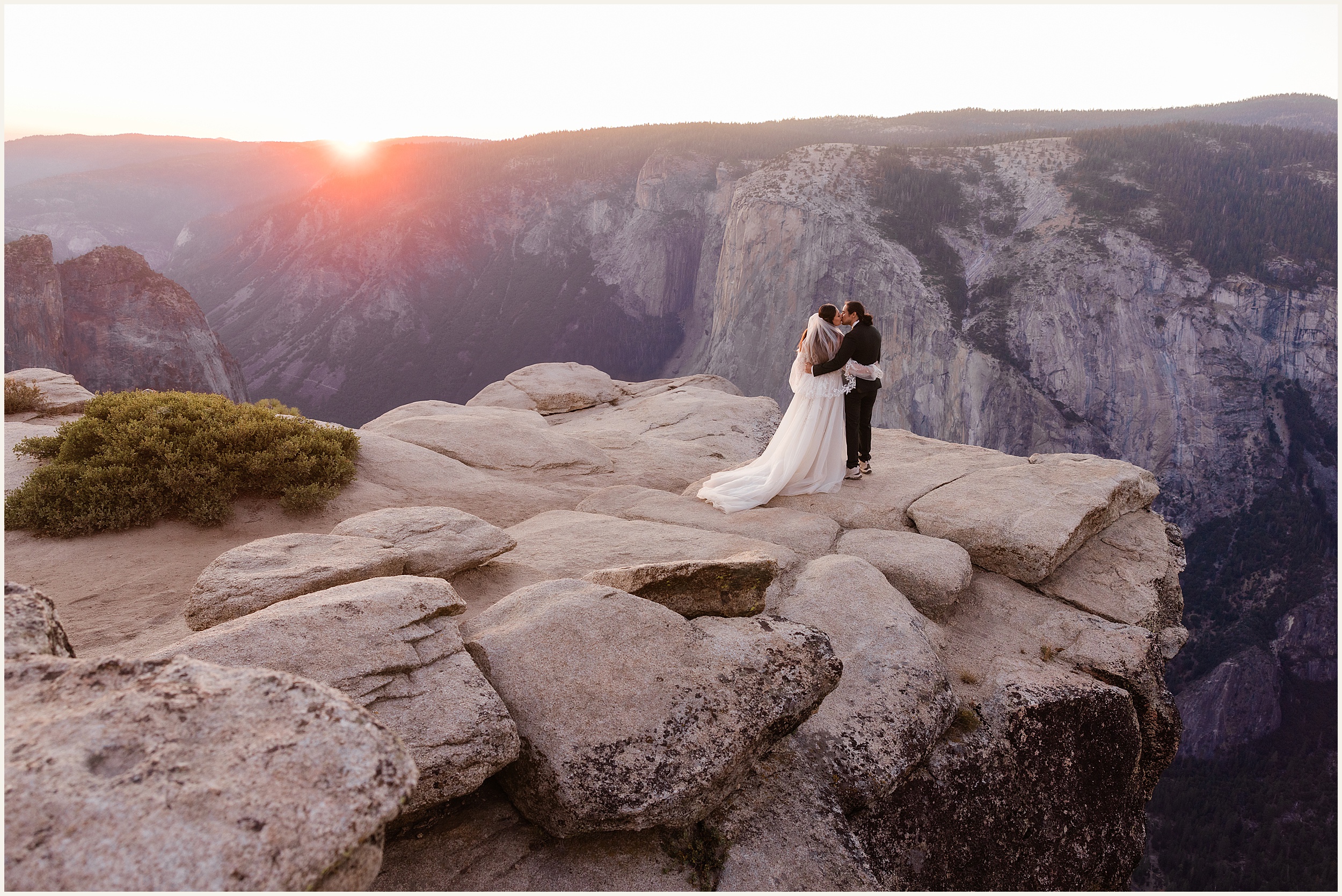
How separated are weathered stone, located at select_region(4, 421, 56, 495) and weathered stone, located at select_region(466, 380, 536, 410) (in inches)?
360

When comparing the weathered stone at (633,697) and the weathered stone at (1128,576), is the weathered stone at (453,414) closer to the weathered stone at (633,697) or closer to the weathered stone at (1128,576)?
the weathered stone at (633,697)

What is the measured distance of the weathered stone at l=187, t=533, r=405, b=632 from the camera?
15.6ft

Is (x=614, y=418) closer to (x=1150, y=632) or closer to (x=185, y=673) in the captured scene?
(x=1150, y=632)

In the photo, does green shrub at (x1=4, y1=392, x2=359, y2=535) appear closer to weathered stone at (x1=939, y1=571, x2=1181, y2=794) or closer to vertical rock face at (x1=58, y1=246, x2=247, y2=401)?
weathered stone at (x1=939, y1=571, x2=1181, y2=794)

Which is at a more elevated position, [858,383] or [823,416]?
[858,383]

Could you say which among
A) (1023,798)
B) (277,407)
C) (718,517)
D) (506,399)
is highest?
(277,407)

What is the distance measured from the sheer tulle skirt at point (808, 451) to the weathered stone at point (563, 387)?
9.87 m

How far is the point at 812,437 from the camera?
9.51 m

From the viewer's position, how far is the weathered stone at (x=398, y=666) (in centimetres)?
355

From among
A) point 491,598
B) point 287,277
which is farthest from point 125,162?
point 491,598

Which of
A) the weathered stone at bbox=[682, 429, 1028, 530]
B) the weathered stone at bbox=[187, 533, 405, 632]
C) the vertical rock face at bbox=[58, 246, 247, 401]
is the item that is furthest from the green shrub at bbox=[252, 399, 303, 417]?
the vertical rock face at bbox=[58, 246, 247, 401]

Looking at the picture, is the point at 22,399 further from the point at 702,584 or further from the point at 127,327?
the point at 127,327

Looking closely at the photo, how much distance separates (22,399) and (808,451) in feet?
45.2

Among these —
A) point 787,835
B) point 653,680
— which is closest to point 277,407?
point 653,680
